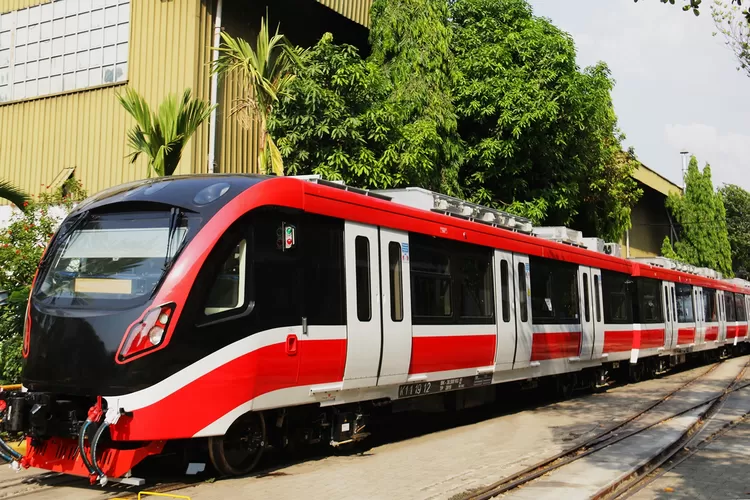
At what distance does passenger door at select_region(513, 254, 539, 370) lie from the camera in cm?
1239

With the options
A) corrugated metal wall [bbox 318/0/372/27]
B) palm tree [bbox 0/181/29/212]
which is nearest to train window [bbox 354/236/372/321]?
palm tree [bbox 0/181/29/212]

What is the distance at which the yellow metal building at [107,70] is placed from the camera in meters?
17.0

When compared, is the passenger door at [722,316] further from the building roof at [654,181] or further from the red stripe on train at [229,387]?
the red stripe on train at [229,387]

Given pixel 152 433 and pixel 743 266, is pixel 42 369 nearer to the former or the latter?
pixel 152 433

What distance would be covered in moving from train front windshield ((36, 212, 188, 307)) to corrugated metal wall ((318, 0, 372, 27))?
42.0 ft

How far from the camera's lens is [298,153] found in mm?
15492

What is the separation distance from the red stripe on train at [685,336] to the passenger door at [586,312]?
26.3 feet

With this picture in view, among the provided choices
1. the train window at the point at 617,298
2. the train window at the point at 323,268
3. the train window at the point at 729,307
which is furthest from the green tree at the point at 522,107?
the train window at the point at 323,268

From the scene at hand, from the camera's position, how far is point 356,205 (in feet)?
28.1

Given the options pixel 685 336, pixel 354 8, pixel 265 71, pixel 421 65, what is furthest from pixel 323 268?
pixel 685 336

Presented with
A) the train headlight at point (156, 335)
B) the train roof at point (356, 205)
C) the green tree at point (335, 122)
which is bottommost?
the train headlight at point (156, 335)

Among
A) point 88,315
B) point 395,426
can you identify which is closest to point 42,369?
point 88,315

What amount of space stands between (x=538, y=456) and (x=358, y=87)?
346 inches

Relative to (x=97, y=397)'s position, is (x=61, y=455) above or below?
below
